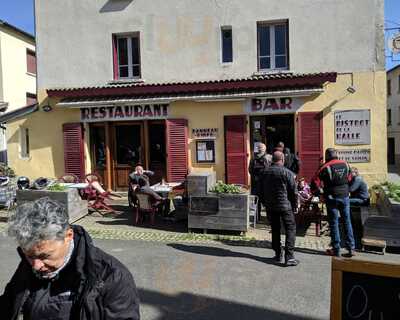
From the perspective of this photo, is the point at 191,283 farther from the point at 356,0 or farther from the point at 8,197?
the point at 356,0

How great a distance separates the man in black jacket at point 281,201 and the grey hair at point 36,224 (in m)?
4.58

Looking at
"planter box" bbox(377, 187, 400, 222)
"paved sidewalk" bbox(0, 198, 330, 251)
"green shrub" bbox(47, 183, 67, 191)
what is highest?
"green shrub" bbox(47, 183, 67, 191)

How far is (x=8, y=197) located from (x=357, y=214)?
8083 millimetres

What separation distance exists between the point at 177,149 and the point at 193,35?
10.4 ft

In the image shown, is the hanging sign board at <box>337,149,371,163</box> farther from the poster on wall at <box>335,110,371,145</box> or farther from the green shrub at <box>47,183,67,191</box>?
the green shrub at <box>47,183,67,191</box>

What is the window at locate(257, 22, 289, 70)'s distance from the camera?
40.1 ft

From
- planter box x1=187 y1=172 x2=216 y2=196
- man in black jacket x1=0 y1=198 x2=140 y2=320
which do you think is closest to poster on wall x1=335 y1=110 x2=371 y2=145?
planter box x1=187 y1=172 x2=216 y2=196

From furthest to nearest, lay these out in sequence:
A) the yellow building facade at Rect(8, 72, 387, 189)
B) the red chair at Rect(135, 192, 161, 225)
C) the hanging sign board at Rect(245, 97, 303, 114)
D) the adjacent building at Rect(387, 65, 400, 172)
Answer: the adjacent building at Rect(387, 65, 400, 172)
the hanging sign board at Rect(245, 97, 303, 114)
the yellow building facade at Rect(8, 72, 387, 189)
the red chair at Rect(135, 192, 161, 225)

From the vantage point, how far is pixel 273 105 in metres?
11.8

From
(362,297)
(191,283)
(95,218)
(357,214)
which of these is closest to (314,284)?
(191,283)

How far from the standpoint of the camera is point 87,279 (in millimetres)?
2334

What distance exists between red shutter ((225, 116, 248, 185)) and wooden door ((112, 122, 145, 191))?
260 cm

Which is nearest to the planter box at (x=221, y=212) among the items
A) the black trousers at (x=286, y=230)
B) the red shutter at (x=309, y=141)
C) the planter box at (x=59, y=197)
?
the black trousers at (x=286, y=230)

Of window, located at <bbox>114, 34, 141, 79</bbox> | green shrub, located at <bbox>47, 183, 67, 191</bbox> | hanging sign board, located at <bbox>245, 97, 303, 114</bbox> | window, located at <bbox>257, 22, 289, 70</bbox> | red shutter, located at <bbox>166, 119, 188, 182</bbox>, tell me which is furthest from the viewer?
window, located at <bbox>114, 34, 141, 79</bbox>
